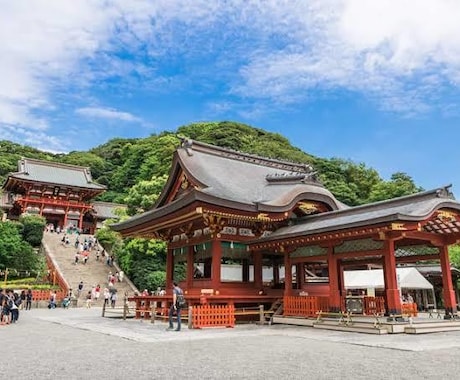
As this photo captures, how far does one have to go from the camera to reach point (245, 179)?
20.4 metres

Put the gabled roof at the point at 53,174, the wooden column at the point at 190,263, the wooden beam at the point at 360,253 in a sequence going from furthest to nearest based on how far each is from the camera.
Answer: the gabled roof at the point at 53,174 < the wooden column at the point at 190,263 < the wooden beam at the point at 360,253

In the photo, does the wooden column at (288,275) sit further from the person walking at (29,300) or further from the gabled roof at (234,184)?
the person walking at (29,300)

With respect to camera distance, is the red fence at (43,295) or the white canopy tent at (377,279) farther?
the red fence at (43,295)

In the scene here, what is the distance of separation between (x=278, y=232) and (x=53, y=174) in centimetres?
4743

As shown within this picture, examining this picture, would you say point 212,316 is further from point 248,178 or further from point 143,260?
point 143,260

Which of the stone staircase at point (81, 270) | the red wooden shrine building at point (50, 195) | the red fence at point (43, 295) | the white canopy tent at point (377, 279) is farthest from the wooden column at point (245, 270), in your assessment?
the red wooden shrine building at point (50, 195)

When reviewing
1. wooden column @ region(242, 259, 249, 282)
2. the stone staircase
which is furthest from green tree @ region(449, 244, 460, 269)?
the stone staircase

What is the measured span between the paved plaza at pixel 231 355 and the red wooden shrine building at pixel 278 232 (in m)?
3.01

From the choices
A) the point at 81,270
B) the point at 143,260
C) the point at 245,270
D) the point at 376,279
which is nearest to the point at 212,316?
the point at 245,270

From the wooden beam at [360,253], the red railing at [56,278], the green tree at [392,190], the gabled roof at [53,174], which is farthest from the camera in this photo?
the gabled roof at [53,174]

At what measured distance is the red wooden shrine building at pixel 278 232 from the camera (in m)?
13.3

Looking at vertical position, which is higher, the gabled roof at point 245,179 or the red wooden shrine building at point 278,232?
the gabled roof at point 245,179

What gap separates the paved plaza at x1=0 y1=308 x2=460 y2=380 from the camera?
6508 millimetres

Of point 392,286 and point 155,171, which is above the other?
point 155,171
